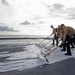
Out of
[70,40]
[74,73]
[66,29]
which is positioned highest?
[66,29]

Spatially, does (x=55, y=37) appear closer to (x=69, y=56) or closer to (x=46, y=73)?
(x=69, y=56)

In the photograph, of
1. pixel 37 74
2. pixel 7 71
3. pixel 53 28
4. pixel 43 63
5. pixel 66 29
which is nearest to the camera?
pixel 37 74

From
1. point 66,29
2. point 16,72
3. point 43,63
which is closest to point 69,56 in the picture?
point 66,29

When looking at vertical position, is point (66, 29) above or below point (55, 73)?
above

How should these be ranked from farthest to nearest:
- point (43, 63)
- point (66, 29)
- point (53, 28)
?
point (53, 28), point (66, 29), point (43, 63)

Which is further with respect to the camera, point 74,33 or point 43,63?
point 74,33

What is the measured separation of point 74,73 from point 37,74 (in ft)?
5.23

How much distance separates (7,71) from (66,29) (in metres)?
5.03

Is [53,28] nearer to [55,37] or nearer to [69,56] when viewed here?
[55,37]

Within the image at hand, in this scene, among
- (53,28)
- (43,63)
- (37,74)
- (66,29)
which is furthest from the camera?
(53,28)

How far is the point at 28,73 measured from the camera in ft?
24.3

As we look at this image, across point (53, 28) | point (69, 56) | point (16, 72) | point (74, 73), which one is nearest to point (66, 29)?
point (69, 56)

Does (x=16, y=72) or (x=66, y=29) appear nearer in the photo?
(x=16, y=72)

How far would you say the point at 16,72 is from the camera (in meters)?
7.56
